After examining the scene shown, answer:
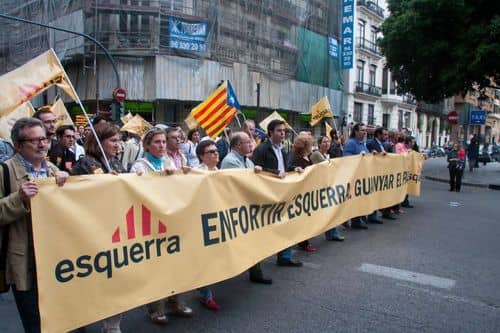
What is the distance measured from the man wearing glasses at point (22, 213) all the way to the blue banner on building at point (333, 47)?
33.2 m

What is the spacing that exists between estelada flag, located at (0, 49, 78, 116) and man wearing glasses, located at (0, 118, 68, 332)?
1694 millimetres

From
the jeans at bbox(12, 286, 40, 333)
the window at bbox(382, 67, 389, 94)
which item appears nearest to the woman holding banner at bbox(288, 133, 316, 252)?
the jeans at bbox(12, 286, 40, 333)

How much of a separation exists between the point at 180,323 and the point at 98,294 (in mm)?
1023

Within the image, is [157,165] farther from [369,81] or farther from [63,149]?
[369,81]

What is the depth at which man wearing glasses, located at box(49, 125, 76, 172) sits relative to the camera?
18.4ft

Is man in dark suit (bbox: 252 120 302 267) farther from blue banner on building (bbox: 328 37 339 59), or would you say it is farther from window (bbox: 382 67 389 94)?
window (bbox: 382 67 389 94)

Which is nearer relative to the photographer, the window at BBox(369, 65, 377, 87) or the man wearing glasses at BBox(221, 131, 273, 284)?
the man wearing glasses at BBox(221, 131, 273, 284)

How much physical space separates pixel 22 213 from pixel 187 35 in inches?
842

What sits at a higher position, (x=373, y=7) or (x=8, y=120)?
(x=373, y=7)

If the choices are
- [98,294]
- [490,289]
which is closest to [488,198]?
[490,289]

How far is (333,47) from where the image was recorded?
34.3 m

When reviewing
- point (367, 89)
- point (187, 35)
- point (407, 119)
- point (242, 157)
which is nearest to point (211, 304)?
point (242, 157)

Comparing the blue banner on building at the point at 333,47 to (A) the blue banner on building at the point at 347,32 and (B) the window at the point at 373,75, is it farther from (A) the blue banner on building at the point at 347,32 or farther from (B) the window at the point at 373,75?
(B) the window at the point at 373,75

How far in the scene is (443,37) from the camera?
18672mm
